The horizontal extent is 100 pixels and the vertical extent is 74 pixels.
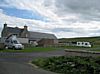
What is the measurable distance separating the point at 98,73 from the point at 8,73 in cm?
594

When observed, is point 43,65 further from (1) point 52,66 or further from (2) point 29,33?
(2) point 29,33

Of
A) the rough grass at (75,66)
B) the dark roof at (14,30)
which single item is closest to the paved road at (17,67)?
the rough grass at (75,66)

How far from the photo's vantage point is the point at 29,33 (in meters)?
111

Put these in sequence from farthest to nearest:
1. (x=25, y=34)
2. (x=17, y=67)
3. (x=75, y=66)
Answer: (x=25, y=34), (x=17, y=67), (x=75, y=66)

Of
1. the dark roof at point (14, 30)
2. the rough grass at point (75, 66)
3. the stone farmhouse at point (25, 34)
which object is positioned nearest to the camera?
the rough grass at point (75, 66)

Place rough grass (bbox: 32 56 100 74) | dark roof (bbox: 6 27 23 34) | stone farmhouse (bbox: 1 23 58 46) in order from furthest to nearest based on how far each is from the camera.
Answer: dark roof (bbox: 6 27 23 34), stone farmhouse (bbox: 1 23 58 46), rough grass (bbox: 32 56 100 74)

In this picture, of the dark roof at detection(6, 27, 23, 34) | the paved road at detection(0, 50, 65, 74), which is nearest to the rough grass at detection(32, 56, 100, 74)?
the paved road at detection(0, 50, 65, 74)

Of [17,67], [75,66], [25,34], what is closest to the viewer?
[75,66]

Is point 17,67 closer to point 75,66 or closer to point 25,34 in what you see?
point 75,66

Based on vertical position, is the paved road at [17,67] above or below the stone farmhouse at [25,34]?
below

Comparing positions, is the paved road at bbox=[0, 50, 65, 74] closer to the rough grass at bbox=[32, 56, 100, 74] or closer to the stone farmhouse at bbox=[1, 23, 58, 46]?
the rough grass at bbox=[32, 56, 100, 74]

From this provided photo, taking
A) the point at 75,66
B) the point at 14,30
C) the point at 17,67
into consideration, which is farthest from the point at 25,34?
the point at 75,66

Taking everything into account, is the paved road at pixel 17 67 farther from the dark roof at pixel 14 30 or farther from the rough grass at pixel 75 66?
the dark roof at pixel 14 30

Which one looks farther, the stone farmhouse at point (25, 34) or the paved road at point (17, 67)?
the stone farmhouse at point (25, 34)
